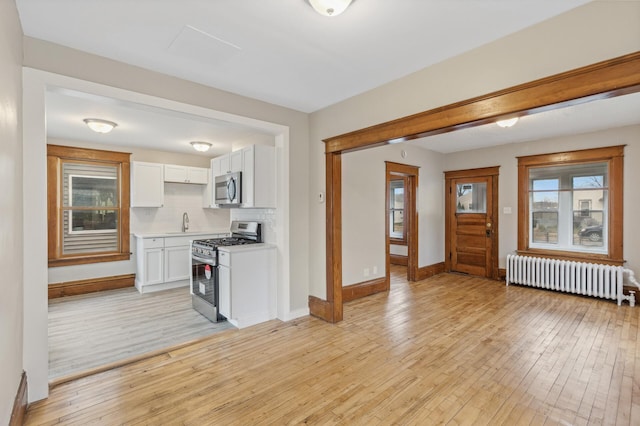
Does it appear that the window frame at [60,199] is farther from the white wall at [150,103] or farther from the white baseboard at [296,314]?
the white baseboard at [296,314]

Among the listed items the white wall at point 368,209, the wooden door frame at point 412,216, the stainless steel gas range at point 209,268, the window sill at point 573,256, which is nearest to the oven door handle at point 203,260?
the stainless steel gas range at point 209,268

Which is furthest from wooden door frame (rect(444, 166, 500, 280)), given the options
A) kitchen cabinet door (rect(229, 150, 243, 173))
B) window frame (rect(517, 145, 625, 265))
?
kitchen cabinet door (rect(229, 150, 243, 173))

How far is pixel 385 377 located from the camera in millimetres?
2502

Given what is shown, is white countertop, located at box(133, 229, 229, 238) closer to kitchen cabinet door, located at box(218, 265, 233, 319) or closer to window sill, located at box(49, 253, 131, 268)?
window sill, located at box(49, 253, 131, 268)

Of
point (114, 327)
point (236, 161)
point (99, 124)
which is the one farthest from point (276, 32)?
point (114, 327)

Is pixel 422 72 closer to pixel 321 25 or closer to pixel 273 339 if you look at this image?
pixel 321 25

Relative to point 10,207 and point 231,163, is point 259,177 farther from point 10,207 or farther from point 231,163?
point 10,207

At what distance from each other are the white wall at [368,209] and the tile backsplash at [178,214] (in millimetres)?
3285

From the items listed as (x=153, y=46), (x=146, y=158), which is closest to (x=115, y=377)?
(x=153, y=46)

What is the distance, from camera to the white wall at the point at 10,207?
1542 mm

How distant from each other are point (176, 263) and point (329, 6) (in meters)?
4.97

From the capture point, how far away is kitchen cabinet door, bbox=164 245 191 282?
5.30 meters

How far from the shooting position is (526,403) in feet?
7.10

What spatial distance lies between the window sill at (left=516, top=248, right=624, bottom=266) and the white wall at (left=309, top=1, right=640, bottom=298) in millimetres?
4375
